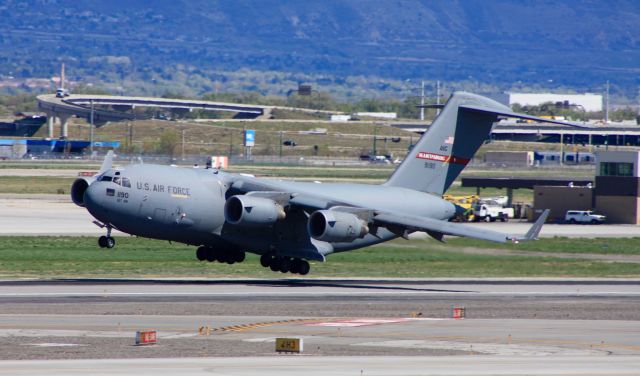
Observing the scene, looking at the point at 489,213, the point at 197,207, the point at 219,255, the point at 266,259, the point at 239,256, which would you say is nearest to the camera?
the point at 197,207

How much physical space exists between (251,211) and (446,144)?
32.5 ft

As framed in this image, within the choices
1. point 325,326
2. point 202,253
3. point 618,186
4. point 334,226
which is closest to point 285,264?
point 202,253

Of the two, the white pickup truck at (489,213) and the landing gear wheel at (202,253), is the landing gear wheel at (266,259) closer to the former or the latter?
the landing gear wheel at (202,253)

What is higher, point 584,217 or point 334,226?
point 334,226

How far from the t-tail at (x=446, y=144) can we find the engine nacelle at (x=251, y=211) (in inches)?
270

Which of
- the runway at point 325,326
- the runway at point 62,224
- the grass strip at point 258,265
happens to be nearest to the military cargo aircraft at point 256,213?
the runway at point 325,326

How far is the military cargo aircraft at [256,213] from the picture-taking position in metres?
43.7

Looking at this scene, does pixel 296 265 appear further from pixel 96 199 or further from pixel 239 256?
pixel 96 199

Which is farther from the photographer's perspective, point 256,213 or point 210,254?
point 210,254

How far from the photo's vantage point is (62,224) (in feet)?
250

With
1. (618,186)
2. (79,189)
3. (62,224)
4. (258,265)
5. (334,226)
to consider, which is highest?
(79,189)

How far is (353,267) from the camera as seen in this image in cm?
5331

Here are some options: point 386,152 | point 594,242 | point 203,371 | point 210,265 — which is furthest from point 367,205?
point 386,152

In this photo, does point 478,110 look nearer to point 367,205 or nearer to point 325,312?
point 367,205
